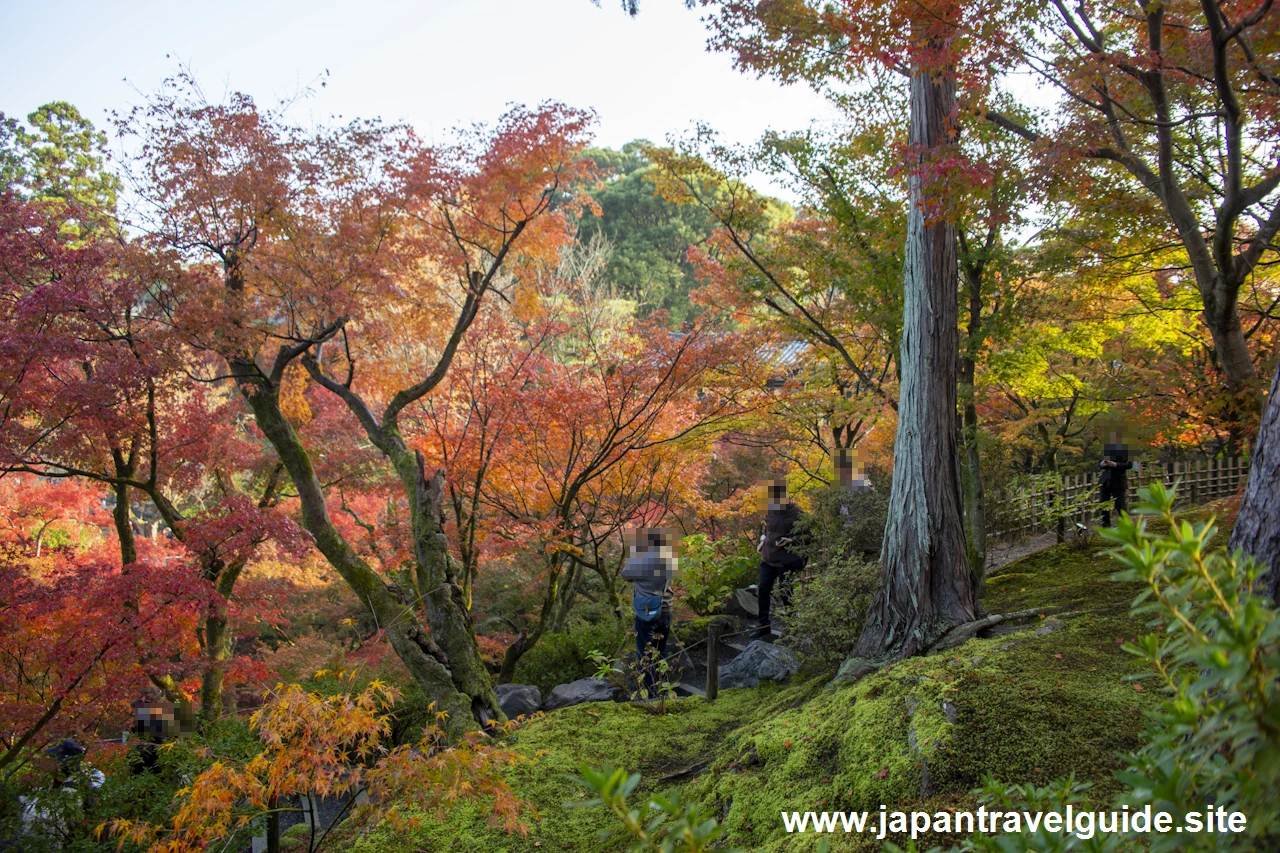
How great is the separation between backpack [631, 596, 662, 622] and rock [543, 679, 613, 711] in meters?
1.36

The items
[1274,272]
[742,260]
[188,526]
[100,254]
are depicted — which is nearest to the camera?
[100,254]

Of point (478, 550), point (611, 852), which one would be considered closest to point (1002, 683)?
point (611, 852)

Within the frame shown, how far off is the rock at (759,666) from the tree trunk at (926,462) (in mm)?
1403

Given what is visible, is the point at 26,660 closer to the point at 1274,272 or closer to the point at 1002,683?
the point at 1002,683

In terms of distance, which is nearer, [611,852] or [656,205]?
[611,852]

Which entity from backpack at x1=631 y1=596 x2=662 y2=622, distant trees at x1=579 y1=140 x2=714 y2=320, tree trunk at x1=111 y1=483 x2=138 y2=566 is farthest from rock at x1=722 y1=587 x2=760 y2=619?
distant trees at x1=579 y1=140 x2=714 y2=320

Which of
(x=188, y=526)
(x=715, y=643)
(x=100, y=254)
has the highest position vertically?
(x=100, y=254)

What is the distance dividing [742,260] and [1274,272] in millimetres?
6605

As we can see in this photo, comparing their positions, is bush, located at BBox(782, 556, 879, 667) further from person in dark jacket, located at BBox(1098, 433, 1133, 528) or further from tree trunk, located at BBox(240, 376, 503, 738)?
person in dark jacket, located at BBox(1098, 433, 1133, 528)

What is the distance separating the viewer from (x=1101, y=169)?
6.14 m

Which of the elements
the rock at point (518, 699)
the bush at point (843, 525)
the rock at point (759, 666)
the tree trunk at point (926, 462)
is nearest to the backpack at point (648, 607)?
the rock at point (759, 666)

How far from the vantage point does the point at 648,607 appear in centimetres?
628

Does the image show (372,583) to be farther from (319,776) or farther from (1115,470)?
(1115,470)

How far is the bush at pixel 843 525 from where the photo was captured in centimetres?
667
